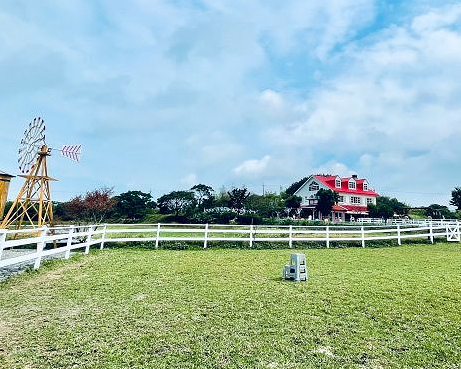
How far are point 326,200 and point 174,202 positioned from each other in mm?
22853

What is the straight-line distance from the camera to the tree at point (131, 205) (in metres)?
46.6

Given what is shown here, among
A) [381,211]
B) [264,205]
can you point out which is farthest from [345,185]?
[264,205]

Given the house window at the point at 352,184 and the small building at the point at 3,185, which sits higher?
the house window at the point at 352,184

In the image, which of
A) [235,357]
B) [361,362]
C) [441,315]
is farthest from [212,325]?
[441,315]

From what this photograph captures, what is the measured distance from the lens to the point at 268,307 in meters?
5.31

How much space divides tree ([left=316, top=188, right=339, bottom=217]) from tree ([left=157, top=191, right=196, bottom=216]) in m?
19.7

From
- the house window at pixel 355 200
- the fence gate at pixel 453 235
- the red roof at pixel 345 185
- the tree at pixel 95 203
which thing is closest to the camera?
the fence gate at pixel 453 235

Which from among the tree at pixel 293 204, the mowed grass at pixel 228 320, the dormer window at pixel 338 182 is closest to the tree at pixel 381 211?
the dormer window at pixel 338 182

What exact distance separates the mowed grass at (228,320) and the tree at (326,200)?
37900 mm

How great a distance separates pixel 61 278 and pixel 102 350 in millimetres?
4657

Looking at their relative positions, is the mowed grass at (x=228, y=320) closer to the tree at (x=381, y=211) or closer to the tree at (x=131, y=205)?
the tree at (x=131, y=205)

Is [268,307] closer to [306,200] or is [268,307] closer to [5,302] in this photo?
[5,302]

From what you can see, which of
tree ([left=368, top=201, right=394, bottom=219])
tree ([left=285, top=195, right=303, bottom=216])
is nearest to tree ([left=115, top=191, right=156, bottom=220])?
tree ([left=285, top=195, right=303, bottom=216])

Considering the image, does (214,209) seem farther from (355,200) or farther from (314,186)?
(355,200)
